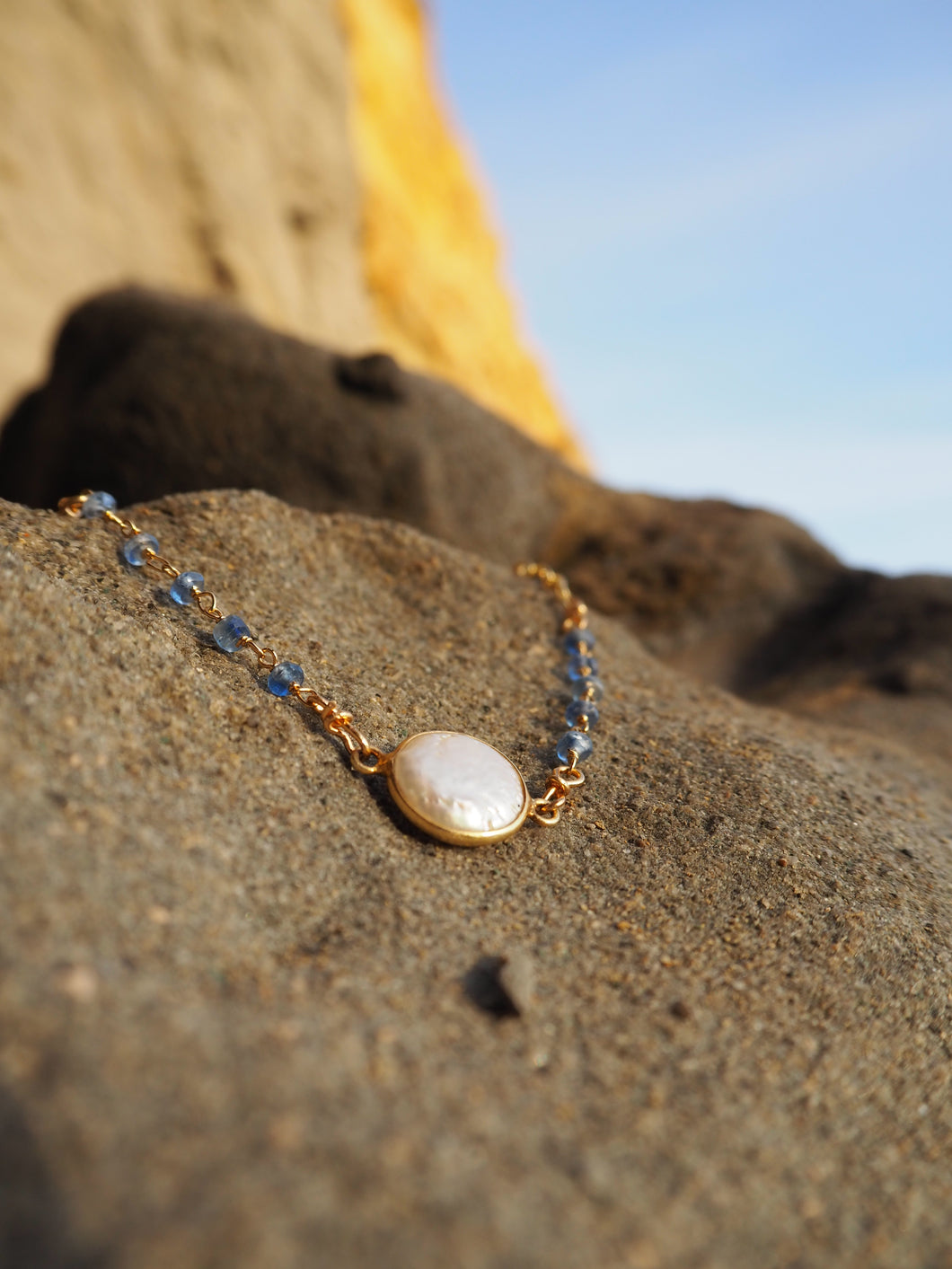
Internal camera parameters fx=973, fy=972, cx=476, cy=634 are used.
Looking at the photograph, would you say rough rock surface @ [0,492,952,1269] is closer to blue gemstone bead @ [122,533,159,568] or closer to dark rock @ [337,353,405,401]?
blue gemstone bead @ [122,533,159,568]

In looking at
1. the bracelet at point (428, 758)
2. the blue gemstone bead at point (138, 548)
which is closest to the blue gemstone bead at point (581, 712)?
the bracelet at point (428, 758)

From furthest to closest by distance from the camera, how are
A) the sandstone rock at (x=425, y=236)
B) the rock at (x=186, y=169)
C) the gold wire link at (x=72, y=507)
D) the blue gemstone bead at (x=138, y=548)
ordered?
the sandstone rock at (x=425, y=236) → the rock at (x=186, y=169) → the gold wire link at (x=72, y=507) → the blue gemstone bead at (x=138, y=548)

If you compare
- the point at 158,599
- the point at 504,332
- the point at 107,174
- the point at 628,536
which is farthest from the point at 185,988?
the point at 504,332

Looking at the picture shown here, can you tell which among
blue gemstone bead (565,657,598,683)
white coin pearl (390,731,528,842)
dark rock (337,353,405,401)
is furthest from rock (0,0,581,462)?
white coin pearl (390,731,528,842)

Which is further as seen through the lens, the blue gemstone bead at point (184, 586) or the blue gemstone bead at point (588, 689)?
the blue gemstone bead at point (588, 689)

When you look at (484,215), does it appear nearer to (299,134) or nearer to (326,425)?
(299,134)

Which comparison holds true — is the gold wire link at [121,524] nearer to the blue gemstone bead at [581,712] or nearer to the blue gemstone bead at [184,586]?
the blue gemstone bead at [184,586]

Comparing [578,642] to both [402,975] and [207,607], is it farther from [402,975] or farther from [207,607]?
[402,975]

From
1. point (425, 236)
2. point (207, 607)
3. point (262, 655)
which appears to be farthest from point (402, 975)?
point (425, 236)
